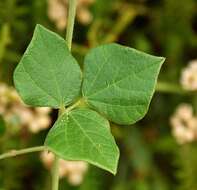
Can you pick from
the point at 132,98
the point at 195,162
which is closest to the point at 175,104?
the point at 195,162

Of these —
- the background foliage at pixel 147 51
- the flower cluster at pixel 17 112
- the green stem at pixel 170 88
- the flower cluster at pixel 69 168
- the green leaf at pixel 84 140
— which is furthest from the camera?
the green stem at pixel 170 88

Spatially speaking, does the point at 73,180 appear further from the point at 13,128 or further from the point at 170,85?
the point at 170,85

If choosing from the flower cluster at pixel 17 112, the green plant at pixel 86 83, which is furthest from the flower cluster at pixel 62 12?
the green plant at pixel 86 83

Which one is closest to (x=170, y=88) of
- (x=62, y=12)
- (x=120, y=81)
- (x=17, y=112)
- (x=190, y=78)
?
(x=190, y=78)

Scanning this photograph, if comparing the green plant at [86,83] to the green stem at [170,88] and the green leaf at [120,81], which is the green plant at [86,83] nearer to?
the green leaf at [120,81]

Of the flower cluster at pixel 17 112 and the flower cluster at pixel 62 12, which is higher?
the flower cluster at pixel 62 12

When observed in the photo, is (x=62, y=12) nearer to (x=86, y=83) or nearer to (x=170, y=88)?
(x=170, y=88)
